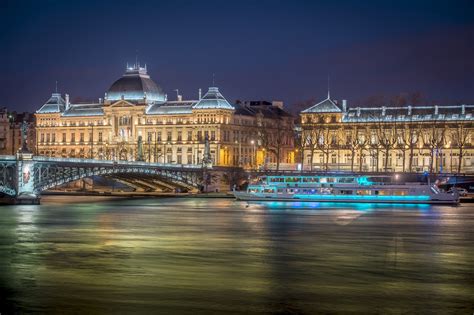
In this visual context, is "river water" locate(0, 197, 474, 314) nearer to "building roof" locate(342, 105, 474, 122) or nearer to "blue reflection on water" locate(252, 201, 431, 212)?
"blue reflection on water" locate(252, 201, 431, 212)

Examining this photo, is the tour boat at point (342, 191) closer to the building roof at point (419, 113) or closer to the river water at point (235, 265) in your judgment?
the river water at point (235, 265)

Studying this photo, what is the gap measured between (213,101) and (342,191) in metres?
71.4

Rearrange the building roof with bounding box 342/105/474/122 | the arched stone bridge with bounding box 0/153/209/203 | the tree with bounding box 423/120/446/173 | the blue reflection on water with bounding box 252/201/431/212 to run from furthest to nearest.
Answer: the building roof with bounding box 342/105/474/122
the tree with bounding box 423/120/446/173
the arched stone bridge with bounding box 0/153/209/203
the blue reflection on water with bounding box 252/201/431/212

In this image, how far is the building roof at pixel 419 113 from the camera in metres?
178

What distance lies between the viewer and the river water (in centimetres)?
3769

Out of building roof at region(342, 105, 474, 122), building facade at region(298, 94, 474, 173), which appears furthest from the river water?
building roof at region(342, 105, 474, 122)

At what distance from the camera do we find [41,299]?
126 ft

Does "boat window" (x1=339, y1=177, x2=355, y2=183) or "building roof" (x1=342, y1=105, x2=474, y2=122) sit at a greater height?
"building roof" (x1=342, y1=105, x2=474, y2=122)

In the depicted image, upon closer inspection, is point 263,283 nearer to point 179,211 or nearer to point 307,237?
point 307,237

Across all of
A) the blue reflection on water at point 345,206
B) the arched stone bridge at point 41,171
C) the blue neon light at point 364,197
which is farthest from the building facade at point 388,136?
the arched stone bridge at point 41,171

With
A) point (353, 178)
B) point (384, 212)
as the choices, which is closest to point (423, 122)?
point (353, 178)

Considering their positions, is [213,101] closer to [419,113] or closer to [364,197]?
[419,113]

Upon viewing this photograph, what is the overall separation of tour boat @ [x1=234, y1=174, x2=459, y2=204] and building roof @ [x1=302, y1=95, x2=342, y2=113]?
6098 centimetres

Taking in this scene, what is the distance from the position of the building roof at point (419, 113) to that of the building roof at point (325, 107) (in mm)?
5650
